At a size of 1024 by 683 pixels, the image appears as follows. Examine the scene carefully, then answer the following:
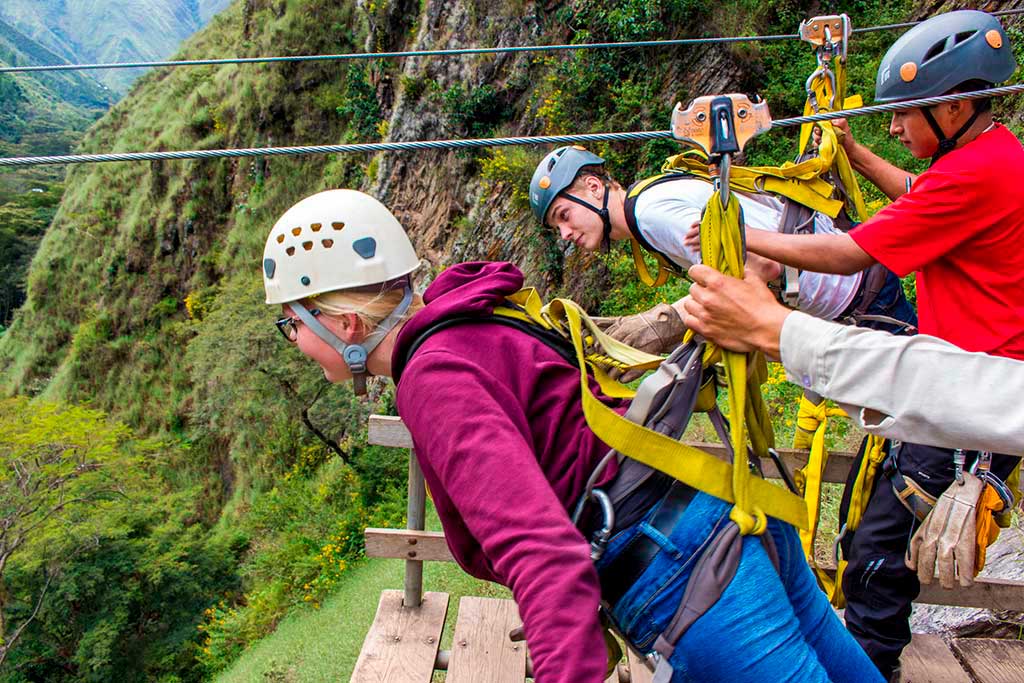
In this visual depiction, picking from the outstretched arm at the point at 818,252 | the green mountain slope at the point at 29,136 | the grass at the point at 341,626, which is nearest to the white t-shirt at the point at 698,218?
the outstretched arm at the point at 818,252

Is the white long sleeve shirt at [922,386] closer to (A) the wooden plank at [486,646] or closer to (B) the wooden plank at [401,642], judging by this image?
(A) the wooden plank at [486,646]

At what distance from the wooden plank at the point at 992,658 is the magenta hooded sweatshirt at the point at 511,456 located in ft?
7.50

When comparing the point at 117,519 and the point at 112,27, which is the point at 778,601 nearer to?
the point at 117,519

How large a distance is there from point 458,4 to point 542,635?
53.8ft

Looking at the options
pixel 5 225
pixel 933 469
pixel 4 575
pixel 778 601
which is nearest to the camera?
pixel 778 601

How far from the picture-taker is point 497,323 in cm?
152

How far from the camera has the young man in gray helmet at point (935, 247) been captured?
2.00m

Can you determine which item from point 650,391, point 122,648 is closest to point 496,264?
point 650,391

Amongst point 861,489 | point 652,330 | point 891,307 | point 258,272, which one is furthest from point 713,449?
point 258,272

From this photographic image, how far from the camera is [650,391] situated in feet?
4.64

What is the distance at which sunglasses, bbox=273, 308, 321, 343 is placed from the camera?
1.74 metres

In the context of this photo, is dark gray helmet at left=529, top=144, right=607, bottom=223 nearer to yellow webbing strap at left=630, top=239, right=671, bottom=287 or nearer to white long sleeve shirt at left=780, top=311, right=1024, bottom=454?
yellow webbing strap at left=630, top=239, right=671, bottom=287

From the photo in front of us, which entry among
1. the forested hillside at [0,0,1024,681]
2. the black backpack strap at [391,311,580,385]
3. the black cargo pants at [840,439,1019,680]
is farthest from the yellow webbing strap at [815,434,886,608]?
the forested hillside at [0,0,1024,681]

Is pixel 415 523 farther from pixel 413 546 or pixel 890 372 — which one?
pixel 890 372
